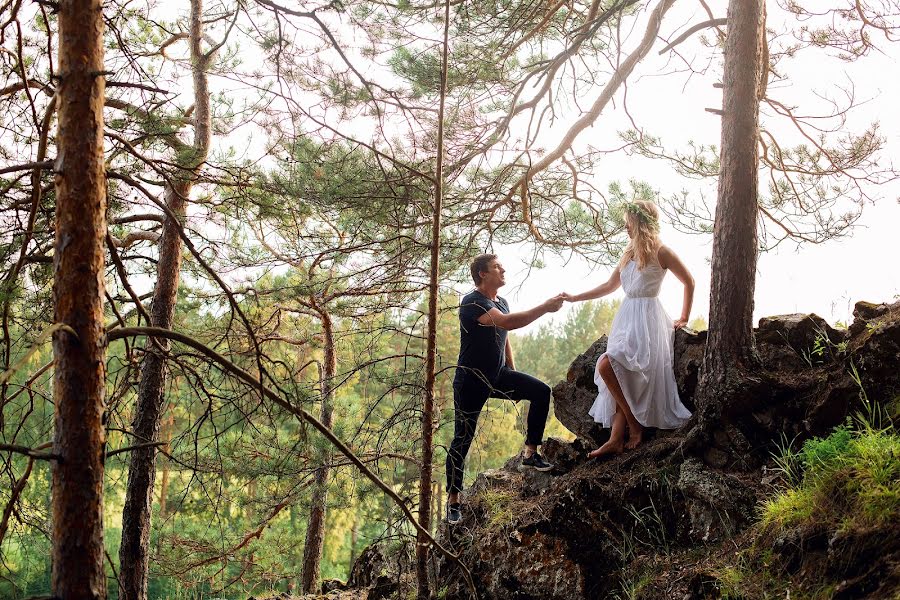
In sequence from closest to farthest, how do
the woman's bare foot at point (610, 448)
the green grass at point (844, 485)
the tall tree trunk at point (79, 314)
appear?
the tall tree trunk at point (79, 314) < the green grass at point (844, 485) < the woman's bare foot at point (610, 448)

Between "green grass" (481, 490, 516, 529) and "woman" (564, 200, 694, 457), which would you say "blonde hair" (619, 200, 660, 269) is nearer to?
"woman" (564, 200, 694, 457)

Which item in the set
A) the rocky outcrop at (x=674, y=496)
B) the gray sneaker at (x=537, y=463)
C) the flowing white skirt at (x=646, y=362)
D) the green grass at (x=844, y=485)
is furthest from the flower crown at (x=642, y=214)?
the gray sneaker at (x=537, y=463)

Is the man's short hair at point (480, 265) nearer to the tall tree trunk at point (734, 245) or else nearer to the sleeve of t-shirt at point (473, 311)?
the sleeve of t-shirt at point (473, 311)

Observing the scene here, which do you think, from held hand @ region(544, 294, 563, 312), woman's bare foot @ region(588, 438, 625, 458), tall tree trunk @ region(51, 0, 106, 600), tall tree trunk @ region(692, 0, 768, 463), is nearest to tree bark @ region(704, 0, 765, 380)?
tall tree trunk @ region(692, 0, 768, 463)

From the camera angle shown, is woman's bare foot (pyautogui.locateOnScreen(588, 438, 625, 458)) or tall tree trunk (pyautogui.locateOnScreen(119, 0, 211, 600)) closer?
woman's bare foot (pyautogui.locateOnScreen(588, 438, 625, 458))

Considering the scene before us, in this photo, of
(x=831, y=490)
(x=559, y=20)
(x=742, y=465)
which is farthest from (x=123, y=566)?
(x=559, y=20)

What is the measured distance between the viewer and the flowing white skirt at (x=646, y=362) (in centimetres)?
468

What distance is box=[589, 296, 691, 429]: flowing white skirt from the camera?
4684mm

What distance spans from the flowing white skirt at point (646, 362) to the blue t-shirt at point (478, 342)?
78cm

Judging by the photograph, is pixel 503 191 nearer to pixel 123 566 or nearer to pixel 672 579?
pixel 672 579

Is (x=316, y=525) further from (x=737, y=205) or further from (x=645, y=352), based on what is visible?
(x=737, y=205)

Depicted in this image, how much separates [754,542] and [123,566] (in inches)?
232

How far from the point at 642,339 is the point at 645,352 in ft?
0.31

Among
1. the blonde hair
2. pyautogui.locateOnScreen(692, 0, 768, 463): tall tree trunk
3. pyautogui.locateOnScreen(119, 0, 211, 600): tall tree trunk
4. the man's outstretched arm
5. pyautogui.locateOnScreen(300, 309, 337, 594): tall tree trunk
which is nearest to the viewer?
pyautogui.locateOnScreen(692, 0, 768, 463): tall tree trunk
